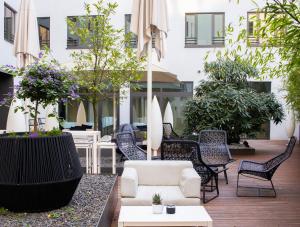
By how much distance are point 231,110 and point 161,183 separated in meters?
6.45

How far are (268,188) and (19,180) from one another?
443cm

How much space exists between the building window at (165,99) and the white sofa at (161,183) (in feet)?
30.9

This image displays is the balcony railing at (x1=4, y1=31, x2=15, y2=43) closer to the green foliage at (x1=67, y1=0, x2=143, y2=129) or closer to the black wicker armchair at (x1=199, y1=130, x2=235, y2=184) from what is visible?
the green foliage at (x1=67, y1=0, x2=143, y2=129)

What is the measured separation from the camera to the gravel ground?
10.6 feet

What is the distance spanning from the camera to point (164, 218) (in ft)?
11.7

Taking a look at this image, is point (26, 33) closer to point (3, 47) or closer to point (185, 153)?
point (185, 153)

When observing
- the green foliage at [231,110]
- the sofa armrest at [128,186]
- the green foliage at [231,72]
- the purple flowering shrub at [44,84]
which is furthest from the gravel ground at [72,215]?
the green foliage at [231,72]

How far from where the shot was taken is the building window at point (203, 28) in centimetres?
1555

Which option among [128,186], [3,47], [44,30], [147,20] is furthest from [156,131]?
[44,30]

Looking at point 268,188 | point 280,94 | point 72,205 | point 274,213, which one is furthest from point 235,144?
point 72,205

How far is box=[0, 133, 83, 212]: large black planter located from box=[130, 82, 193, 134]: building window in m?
10.9

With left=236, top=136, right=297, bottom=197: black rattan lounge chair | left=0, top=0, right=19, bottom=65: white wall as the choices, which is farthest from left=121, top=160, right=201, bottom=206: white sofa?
left=0, top=0, right=19, bottom=65: white wall

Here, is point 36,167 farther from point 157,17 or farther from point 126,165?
point 157,17

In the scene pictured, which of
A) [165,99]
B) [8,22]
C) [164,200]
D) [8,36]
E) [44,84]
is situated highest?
[8,22]
